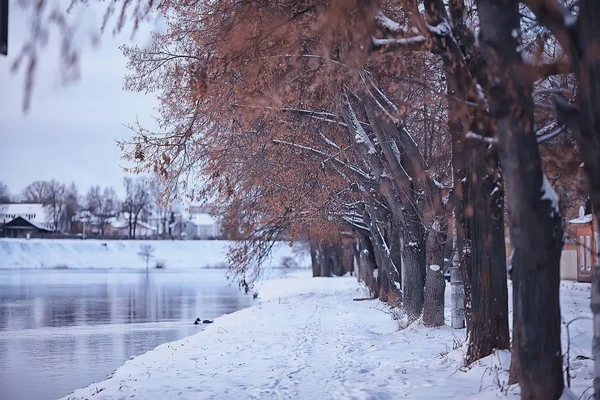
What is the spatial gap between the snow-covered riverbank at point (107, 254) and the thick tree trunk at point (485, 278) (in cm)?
8984

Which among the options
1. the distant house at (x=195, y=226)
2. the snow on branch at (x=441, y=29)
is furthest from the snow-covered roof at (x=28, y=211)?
the snow on branch at (x=441, y=29)

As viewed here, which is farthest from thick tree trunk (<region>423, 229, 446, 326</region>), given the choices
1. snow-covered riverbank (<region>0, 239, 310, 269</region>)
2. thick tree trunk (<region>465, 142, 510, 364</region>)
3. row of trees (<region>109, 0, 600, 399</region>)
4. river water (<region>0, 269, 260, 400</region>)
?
snow-covered riverbank (<region>0, 239, 310, 269</region>)

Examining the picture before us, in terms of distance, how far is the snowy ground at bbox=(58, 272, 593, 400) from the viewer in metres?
10.1

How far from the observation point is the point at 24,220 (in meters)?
134

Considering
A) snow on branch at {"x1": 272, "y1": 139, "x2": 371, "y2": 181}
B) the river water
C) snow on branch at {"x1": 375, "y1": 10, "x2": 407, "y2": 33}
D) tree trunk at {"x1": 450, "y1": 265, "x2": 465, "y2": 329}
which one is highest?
snow on branch at {"x1": 375, "y1": 10, "x2": 407, "y2": 33}

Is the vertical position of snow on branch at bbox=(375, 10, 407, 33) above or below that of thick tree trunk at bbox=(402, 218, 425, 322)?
above

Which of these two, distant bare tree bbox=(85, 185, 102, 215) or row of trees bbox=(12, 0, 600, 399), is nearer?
row of trees bbox=(12, 0, 600, 399)

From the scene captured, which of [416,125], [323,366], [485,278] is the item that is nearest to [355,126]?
[416,125]

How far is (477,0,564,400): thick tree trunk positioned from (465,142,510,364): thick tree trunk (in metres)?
2.83

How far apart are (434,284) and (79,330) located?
43.6 feet

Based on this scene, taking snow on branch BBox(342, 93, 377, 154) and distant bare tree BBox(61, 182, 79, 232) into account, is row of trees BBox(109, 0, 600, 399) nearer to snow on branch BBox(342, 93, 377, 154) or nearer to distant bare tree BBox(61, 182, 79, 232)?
snow on branch BBox(342, 93, 377, 154)

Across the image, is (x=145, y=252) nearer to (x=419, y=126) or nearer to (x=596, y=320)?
(x=419, y=126)

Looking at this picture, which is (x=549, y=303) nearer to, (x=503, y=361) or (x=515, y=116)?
(x=515, y=116)

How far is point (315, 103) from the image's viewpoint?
595 inches
